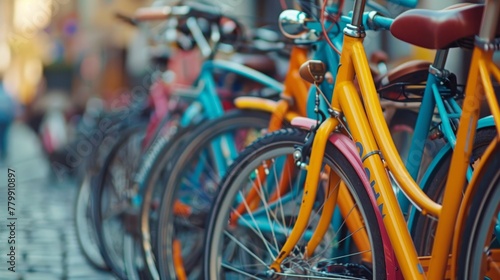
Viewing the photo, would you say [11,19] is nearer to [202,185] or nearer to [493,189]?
[202,185]

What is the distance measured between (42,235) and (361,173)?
13.8ft

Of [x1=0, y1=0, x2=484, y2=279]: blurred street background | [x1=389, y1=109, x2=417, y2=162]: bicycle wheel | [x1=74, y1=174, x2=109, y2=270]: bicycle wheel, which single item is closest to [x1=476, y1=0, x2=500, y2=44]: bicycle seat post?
[x1=389, y1=109, x2=417, y2=162]: bicycle wheel

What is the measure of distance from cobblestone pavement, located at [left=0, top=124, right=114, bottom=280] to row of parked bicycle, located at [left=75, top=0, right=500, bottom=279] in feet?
0.95

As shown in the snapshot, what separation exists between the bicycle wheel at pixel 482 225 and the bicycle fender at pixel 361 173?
1.14 ft

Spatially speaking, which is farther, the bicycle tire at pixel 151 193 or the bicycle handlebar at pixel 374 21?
the bicycle tire at pixel 151 193

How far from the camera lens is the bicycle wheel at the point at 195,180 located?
442 centimetres

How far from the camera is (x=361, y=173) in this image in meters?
3.10

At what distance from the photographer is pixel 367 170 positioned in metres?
3.08

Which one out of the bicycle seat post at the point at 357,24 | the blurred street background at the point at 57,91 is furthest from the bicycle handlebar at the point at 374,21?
the blurred street background at the point at 57,91

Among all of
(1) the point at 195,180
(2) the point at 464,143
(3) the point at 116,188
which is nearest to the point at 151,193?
(1) the point at 195,180

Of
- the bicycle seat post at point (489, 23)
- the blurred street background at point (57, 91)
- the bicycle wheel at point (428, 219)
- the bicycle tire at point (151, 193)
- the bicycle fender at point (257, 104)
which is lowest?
the blurred street background at point (57, 91)

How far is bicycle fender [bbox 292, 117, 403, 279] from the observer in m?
2.95

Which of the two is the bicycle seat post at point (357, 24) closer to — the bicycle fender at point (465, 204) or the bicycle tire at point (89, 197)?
the bicycle fender at point (465, 204)

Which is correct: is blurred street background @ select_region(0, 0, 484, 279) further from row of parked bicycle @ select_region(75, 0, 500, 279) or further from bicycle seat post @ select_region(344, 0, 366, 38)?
bicycle seat post @ select_region(344, 0, 366, 38)
